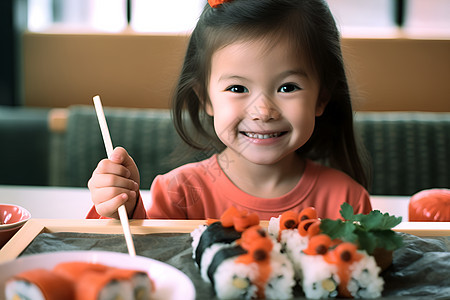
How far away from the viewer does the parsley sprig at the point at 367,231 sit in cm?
52

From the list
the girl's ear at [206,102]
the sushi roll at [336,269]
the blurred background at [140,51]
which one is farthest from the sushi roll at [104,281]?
the blurred background at [140,51]

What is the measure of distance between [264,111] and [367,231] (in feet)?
1.07

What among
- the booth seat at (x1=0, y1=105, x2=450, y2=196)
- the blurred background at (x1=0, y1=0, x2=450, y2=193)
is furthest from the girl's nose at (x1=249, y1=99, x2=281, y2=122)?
the blurred background at (x1=0, y1=0, x2=450, y2=193)

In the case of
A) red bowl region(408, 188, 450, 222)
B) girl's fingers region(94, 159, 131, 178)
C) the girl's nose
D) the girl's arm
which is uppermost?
the girl's nose

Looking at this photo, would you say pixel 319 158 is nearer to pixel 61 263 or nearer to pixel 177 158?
pixel 177 158

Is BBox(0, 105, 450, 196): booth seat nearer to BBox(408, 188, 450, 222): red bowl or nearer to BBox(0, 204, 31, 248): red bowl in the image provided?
BBox(408, 188, 450, 222): red bowl

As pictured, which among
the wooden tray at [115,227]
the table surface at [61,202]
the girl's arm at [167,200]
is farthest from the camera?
the table surface at [61,202]

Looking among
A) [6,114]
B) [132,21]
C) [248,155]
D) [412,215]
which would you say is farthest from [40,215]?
[132,21]

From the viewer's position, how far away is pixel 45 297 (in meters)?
0.41

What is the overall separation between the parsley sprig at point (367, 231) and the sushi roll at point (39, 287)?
24 cm

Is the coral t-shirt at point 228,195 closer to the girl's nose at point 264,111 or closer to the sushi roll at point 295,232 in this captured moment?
the girl's nose at point 264,111

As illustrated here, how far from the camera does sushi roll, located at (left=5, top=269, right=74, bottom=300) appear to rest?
42cm

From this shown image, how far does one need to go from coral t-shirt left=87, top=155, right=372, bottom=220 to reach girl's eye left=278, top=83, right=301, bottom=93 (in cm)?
23

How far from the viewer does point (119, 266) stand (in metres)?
0.47
